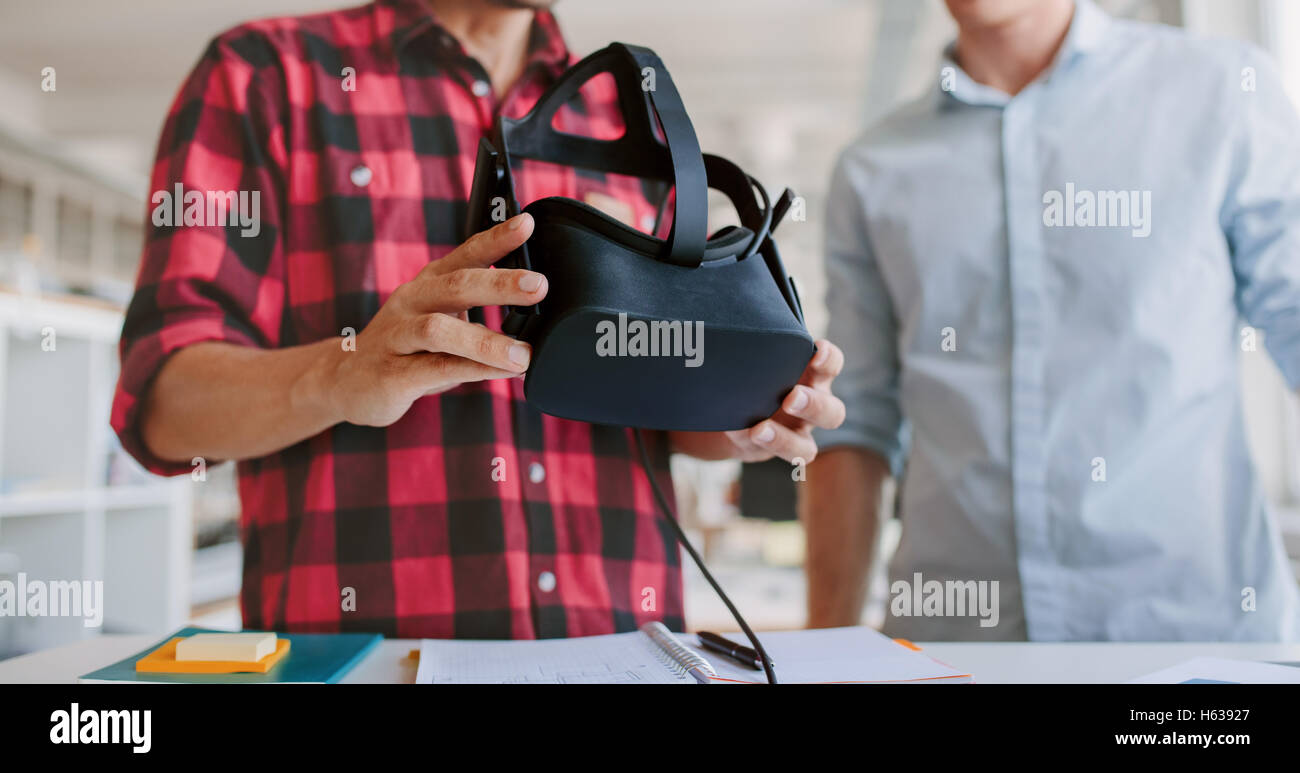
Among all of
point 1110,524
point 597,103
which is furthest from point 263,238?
point 1110,524

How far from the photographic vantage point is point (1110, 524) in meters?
0.88

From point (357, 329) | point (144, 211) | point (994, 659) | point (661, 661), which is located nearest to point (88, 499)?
point (144, 211)

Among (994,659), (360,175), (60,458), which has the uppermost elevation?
(360,175)

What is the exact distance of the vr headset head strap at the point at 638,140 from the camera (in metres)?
0.47

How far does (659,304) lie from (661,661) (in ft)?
0.77

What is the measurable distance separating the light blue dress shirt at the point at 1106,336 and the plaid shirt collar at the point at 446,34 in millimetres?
454

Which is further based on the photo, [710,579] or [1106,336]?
[1106,336]

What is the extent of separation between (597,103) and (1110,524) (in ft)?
2.22

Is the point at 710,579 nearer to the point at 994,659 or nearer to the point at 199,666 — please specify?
the point at 994,659

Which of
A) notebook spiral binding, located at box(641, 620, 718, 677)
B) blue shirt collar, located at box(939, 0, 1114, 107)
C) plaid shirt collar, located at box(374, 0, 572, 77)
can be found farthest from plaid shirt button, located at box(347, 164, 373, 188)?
blue shirt collar, located at box(939, 0, 1114, 107)

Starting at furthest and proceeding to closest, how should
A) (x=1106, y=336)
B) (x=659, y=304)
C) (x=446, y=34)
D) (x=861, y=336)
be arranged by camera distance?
(x=861, y=336) → (x=1106, y=336) → (x=446, y=34) → (x=659, y=304)

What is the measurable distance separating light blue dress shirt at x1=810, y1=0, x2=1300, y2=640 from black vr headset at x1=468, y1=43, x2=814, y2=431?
0.48m

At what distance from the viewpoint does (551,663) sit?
1.79ft

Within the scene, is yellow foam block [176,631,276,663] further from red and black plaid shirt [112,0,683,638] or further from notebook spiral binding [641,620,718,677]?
notebook spiral binding [641,620,718,677]
